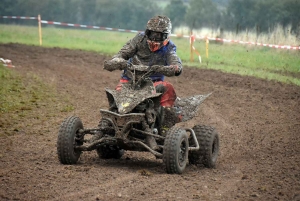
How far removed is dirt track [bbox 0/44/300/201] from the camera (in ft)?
23.8

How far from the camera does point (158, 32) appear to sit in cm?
951

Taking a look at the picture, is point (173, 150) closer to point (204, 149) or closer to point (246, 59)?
point (204, 149)

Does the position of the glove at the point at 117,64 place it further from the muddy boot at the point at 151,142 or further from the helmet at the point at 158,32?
the muddy boot at the point at 151,142

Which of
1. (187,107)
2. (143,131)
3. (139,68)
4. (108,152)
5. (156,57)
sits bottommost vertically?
(108,152)

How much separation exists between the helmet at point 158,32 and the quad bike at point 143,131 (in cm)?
61

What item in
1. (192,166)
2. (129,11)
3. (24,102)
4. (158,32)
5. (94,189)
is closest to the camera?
(94,189)

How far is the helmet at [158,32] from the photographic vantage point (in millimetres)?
9461

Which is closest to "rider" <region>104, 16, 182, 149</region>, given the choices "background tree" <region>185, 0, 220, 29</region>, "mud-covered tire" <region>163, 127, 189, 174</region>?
"mud-covered tire" <region>163, 127, 189, 174</region>

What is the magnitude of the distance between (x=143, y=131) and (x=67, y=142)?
3.46 ft

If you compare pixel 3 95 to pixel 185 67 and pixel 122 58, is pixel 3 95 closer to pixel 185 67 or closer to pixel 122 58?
pixel 122 58

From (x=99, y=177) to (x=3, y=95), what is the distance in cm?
793

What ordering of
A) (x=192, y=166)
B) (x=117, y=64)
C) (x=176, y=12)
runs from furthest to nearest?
(x=176, y=12) → (x=192, y=166) → (x=117, y=64)

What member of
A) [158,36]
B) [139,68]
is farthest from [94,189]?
[158,36]

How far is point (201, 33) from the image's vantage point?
31.6 meters
